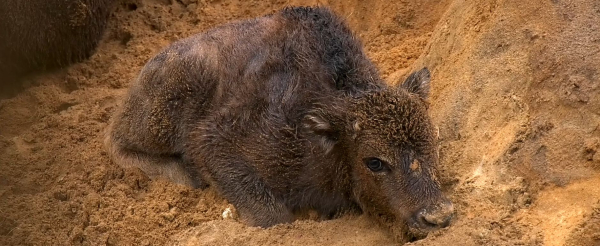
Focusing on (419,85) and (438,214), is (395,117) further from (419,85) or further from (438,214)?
(438,214)

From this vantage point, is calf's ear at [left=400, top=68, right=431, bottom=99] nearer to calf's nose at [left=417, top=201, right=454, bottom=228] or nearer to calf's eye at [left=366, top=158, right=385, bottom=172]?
calf's eye at [left=366, top=158, right=385, bottom=172]

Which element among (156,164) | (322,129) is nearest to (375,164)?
(322,129)

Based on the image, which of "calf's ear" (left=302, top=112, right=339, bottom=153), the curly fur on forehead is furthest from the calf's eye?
"calf's ear" (left=302, top=112, right=339, bottom=153)

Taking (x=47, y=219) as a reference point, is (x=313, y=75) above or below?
A: above

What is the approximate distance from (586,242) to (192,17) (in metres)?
6.26

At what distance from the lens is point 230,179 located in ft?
20.7

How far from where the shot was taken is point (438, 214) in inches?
197

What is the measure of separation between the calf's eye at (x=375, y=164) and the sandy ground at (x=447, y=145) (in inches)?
17.5

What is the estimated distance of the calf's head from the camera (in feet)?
17.0

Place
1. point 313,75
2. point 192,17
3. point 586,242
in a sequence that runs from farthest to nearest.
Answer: point 192,17
point 313,75
point 586,242

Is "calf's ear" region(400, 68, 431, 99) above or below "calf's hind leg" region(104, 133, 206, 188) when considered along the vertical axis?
above

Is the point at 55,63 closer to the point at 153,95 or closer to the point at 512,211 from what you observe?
the point at 153,95

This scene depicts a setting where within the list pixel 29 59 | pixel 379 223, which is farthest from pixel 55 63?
pixel 379 223

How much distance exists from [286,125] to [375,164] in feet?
2.80
